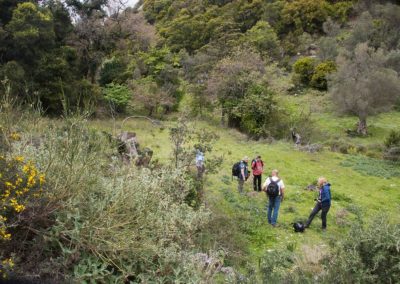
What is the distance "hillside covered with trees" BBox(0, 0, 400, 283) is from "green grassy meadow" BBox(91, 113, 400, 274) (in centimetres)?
8

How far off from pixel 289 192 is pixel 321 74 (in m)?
24.3

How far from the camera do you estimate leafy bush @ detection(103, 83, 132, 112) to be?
27.8 metres

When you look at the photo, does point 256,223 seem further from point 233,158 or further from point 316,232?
point 233,158

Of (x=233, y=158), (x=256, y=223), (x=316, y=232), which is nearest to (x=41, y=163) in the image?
(x=256, y=223)

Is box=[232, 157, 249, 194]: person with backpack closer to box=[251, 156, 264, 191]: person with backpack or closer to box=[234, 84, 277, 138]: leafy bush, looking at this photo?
box=[251, 156, 264, 191]: person with backpack

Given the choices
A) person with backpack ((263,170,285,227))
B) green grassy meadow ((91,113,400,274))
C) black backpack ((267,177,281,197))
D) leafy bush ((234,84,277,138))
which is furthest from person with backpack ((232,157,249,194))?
leafy bush ((234,84,277,138))

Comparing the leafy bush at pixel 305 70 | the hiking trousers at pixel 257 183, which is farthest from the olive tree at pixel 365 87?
the hiking trousers at pixel 257 183

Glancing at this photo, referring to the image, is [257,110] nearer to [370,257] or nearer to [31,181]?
[370,257]

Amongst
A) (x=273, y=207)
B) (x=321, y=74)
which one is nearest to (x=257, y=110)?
(x=321, y=74)

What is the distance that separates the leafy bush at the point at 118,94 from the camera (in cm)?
2778

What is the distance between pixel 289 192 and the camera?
14281 millimetres

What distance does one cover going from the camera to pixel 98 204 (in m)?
5.75

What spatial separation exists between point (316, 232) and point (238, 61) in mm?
18950

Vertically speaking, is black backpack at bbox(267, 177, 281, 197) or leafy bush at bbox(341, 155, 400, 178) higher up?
black backpack at bbox(267, 177, 281, 197)
